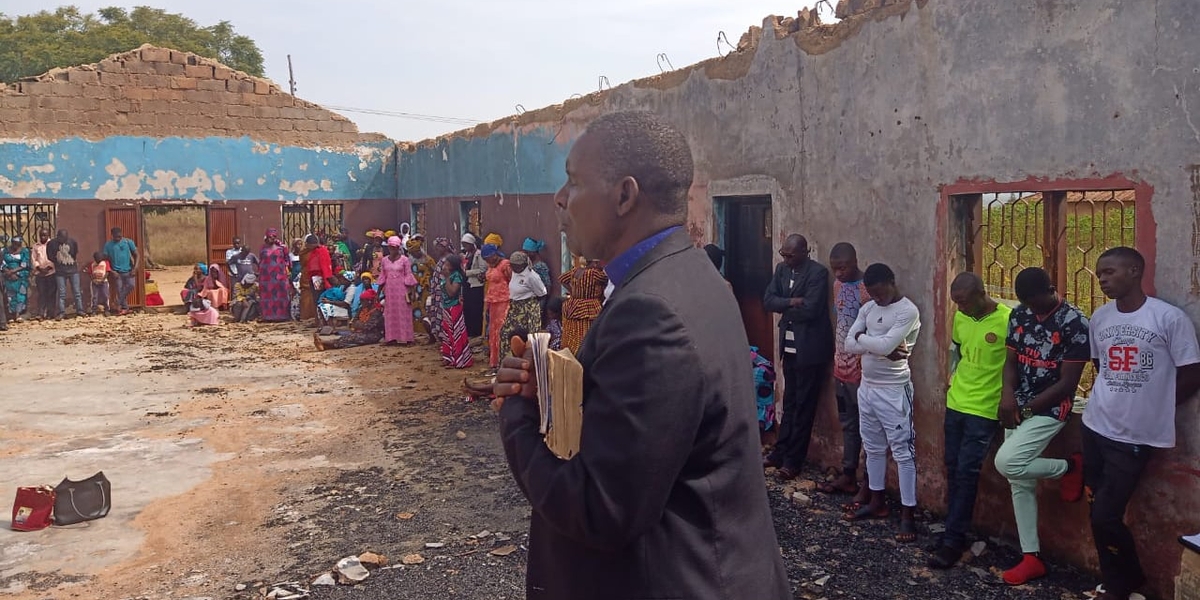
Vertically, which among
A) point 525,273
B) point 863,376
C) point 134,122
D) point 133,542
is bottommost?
point 133,542

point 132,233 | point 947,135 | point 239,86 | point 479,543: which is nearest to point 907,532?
point 947,135

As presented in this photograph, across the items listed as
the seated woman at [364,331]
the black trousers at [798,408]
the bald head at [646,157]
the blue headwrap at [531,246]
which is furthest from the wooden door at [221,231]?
the bald head at [646,157]

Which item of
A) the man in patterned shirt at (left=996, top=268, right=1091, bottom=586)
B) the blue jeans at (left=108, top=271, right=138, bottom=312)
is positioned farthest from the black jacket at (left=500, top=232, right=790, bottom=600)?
the blue jeans at (left=108, top=271, right=138, bottom=312)

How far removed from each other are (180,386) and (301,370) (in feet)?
4.59

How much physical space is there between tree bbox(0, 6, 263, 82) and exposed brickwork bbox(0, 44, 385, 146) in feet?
49.3

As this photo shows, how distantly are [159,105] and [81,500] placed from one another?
13.3 m

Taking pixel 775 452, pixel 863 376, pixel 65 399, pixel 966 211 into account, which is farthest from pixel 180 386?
pixel 966 211

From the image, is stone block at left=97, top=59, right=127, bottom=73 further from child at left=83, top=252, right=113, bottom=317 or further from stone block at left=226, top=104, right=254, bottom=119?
child at left=83, top=252, right=113, bottom=317

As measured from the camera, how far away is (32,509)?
5547mm

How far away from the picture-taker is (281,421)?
8.45 meters

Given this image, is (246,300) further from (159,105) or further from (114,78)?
(114,78)

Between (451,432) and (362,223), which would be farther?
(362,223)

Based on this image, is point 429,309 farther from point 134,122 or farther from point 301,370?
point 134,122

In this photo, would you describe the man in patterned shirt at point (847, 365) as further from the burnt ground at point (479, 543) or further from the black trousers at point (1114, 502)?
the black trousers at point (1114, 502)
